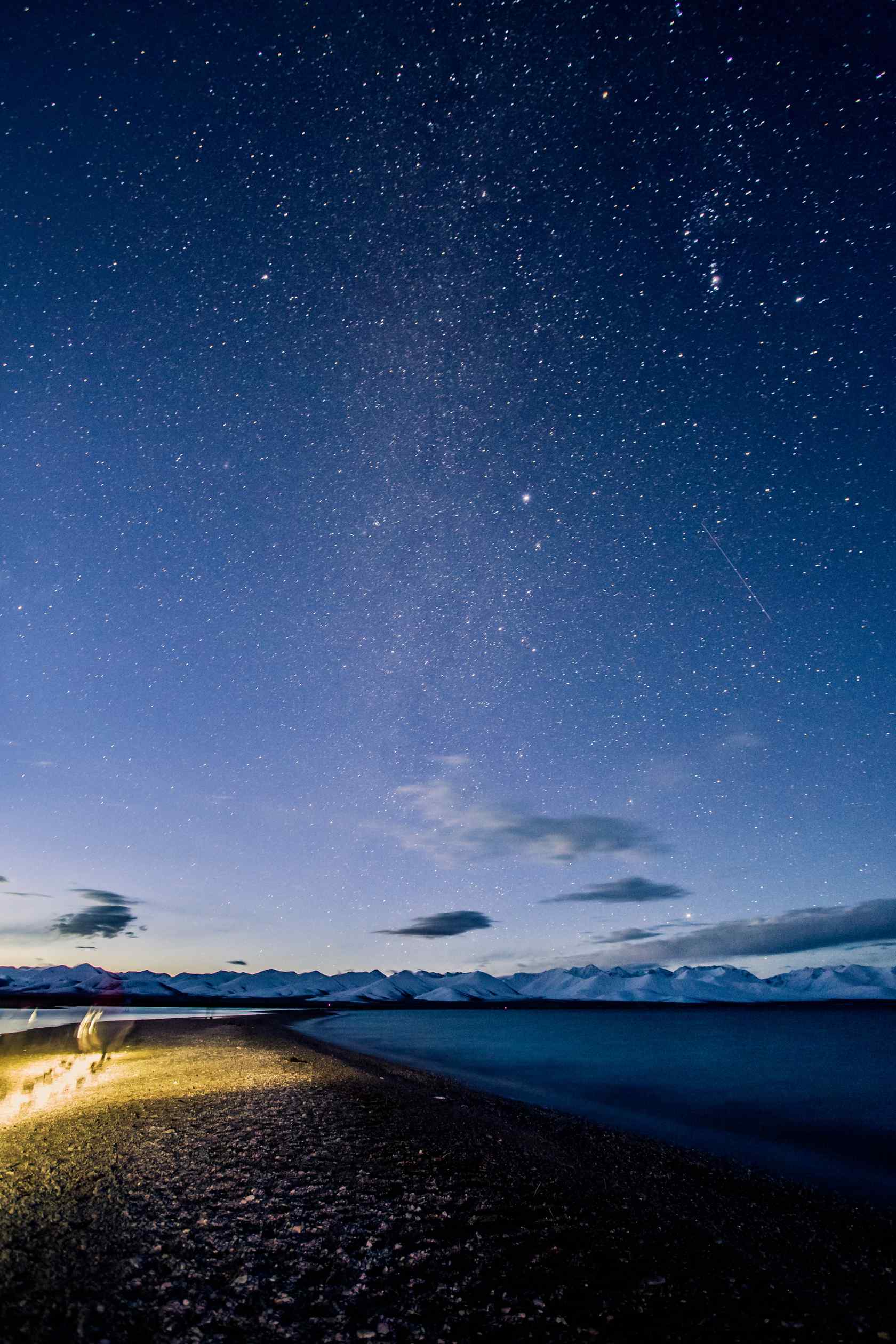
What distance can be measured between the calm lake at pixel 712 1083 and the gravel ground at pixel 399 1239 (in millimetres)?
6869

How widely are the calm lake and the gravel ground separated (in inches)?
270

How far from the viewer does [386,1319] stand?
19.1 ft

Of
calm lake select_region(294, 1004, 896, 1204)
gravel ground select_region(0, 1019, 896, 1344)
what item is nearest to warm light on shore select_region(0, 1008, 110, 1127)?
gravel ground select_region(0, 1019, 896, 1344)

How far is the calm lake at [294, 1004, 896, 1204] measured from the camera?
19078 millimetres

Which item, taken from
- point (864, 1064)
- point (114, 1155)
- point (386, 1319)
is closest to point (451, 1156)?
point (114, 1155)

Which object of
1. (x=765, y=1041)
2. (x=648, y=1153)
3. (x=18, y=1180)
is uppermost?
(x=18, y=1180)

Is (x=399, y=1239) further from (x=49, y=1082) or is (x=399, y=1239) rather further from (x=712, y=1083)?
(x=712, y=1083)

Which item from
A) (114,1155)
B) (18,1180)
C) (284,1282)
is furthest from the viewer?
(114,1155)

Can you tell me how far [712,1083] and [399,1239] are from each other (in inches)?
1633

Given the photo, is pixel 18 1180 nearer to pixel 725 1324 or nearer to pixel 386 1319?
pixel 386 1319

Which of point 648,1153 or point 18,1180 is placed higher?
point 18,1180

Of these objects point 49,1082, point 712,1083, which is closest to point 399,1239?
point 49,1082

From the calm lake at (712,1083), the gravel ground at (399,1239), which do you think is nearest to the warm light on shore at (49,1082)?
the gravel ground at (399,1239)

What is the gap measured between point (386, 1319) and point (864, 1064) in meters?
72.9
